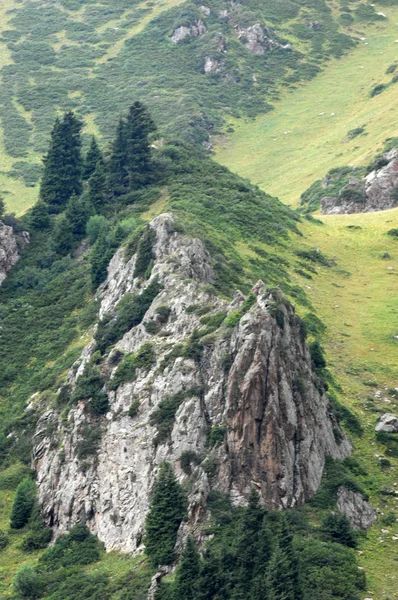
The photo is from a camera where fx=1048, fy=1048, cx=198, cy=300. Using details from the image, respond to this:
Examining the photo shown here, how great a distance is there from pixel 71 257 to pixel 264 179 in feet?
210

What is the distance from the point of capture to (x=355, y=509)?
5219 centimetres

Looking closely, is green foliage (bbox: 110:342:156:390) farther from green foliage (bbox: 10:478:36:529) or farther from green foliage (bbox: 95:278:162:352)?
green foliage (bbox: 10:478:36:529)

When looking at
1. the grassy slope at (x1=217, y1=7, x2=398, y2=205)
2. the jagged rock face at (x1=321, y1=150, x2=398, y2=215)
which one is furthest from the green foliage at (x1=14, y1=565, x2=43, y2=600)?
the grassy slope at (x1=217, y1=7, x2=398, y2=205)

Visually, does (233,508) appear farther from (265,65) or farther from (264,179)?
(265,65)

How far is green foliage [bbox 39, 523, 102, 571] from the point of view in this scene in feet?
176

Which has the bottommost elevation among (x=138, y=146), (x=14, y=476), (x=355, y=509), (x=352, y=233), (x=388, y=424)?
(x=352, y=233)

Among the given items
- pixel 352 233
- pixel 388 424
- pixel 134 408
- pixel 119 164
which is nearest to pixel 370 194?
pixel 352 233

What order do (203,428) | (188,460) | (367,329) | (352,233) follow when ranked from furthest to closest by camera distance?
(352,233)
(367,329)
(203,428)
(188,460)

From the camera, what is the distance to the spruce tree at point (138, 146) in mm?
93312

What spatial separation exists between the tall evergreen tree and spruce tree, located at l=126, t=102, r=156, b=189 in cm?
774

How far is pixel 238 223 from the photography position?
293 ft

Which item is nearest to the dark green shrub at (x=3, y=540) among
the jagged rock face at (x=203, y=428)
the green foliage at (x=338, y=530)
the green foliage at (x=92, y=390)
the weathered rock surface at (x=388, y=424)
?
the jagged rock face at (x=203, y=428)

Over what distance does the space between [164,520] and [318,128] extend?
400ft

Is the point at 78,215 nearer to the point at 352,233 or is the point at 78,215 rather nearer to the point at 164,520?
the point at 352,233
